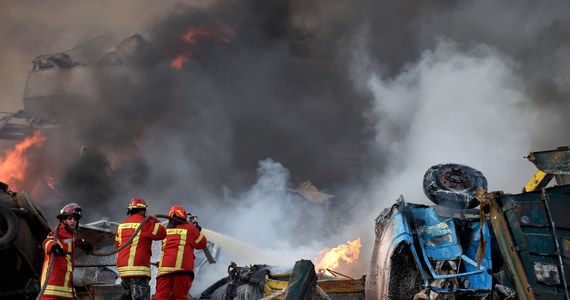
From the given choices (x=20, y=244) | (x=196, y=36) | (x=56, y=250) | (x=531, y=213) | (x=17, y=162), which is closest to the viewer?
(x=531, y=213)

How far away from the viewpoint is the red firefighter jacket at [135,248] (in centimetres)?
495

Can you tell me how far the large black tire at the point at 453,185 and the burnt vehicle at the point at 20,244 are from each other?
5.09 metres

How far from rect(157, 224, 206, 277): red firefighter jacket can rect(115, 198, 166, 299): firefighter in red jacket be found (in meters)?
0.21

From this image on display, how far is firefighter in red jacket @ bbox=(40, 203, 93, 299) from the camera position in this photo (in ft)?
15.2

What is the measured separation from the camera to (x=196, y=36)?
22.2 meters

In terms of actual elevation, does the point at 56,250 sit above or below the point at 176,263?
below

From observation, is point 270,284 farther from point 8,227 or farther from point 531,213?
point 531,213

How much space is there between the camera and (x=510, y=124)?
14781mm

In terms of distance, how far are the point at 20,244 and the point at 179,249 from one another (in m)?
2.00

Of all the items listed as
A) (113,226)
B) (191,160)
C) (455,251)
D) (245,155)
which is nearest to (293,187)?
(245,155)

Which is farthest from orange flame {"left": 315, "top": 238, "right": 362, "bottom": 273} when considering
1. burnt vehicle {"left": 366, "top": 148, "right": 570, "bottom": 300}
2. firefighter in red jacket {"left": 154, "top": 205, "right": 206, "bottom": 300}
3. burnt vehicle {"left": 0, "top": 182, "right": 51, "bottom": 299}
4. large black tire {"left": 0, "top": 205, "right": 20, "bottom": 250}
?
large black tire {"left": 0, "top": 205, "right": 20, "bottom": 250}

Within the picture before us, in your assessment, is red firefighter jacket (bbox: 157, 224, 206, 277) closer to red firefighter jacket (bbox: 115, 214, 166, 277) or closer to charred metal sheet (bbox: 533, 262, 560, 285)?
red firefighter jacket (bbox: 115, 214, 166, 277)

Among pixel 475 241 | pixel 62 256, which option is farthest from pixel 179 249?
pixel 475 241

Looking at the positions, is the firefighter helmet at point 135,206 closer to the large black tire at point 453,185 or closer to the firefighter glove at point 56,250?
Answer: the firefighter glove at point 56,250
